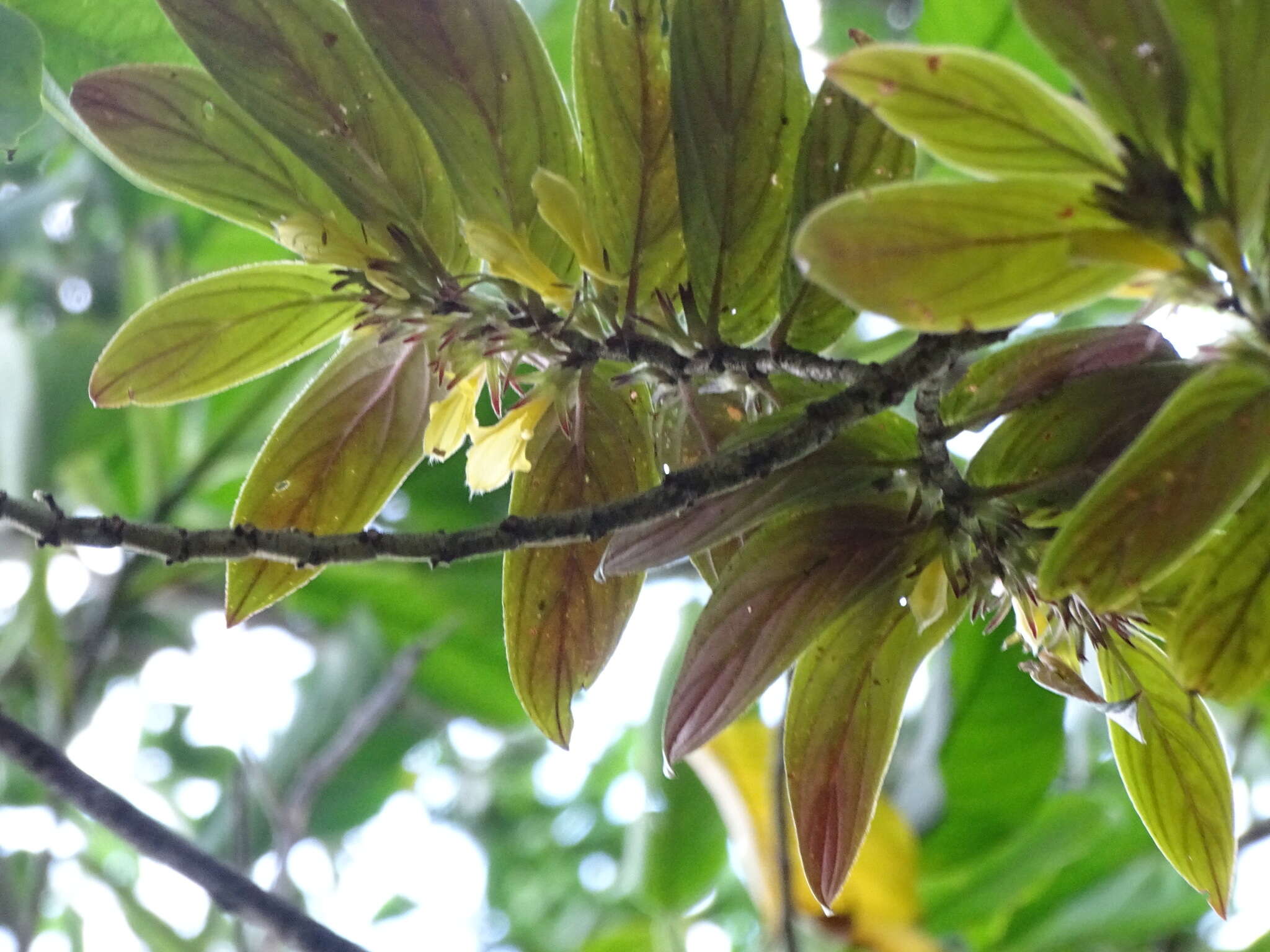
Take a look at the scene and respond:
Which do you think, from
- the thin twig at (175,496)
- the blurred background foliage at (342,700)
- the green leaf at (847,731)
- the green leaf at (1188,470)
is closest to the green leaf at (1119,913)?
the blurred background foliage at (342,700)

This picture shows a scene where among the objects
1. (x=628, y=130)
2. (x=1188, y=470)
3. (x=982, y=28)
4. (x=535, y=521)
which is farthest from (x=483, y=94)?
(x=982, y=28)

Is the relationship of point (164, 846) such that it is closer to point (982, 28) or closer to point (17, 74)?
point (17, 74)

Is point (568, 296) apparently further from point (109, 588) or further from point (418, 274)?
point (109, 588)

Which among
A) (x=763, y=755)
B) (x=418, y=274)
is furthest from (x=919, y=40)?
(x=763, y=755)

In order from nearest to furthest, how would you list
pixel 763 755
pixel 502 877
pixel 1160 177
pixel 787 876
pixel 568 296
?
pixel 1160 177
pixel 568 296
pixel 787 876
pixel 763 755
pixel 502 877

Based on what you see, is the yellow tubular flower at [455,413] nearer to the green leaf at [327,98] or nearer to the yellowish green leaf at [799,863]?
the green leaf at [327,98]

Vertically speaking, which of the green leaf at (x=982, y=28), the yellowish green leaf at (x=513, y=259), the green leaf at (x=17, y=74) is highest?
the green leaf at (x=17, y=74)

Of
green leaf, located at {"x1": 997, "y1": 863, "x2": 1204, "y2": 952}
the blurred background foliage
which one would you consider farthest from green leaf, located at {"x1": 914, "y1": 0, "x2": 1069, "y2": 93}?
green leaf, located at {"x1": 997, "y1": 863, "x2": 1204, "y2": 952}

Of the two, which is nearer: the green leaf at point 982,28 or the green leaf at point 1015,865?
the green leaf at point 982,28
